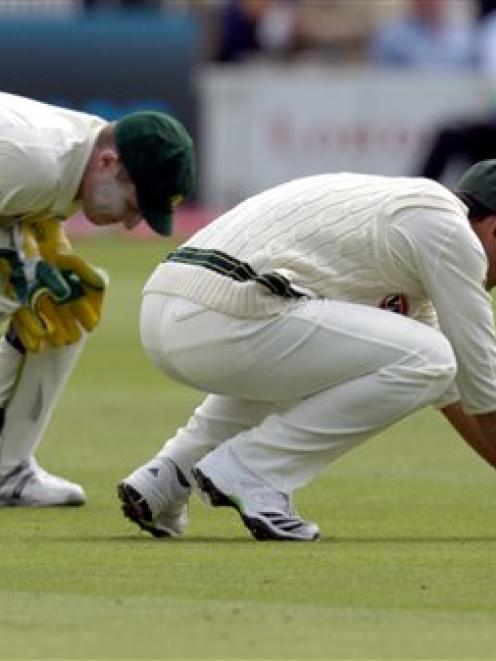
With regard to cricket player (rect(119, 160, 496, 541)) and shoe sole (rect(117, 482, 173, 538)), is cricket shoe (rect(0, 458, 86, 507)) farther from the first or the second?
cricket player (rect(119, 160, 496, 541))

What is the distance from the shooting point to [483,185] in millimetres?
8664

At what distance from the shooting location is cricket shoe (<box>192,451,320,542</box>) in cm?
864

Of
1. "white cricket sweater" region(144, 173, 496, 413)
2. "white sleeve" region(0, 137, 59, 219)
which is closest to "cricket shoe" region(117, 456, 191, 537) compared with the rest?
"white cricket sweater" region(144, 173, 496, 413)

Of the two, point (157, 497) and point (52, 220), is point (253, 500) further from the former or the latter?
point (52, 220)

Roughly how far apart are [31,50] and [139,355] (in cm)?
1023

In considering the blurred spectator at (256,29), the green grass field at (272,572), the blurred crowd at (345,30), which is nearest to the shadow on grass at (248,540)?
the green grass field at (272,572)

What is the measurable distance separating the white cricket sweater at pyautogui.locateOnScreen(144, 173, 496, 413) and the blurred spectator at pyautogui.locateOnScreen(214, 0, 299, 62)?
18510mm

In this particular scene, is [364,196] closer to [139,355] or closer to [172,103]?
[139,355]

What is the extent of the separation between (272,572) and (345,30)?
19.9 m

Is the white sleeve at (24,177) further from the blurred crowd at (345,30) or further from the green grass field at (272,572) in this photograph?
the blurred crowd at (345,30)

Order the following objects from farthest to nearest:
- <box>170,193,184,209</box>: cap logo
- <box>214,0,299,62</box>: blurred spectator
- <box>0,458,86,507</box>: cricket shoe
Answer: <box>214,0,299,62</box>: blurred spectator → <box>0,458,86,507</box>: cricket shoe → <box>170,193,184,209</box>: cap logo

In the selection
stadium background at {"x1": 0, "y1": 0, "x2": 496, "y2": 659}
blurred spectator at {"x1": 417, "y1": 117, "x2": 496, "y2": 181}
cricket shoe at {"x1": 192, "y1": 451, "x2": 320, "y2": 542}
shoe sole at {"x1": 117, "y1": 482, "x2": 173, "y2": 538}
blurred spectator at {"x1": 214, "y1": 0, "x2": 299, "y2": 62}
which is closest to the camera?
stadium background at {"x1": 0, "y1": 0, "x2": 496, "y2": 659}

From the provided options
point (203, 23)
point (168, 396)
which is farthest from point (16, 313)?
point (203, 23)

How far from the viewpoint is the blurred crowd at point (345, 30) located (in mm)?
26703
